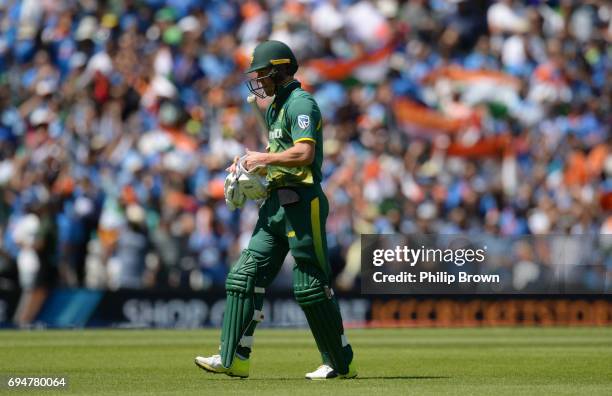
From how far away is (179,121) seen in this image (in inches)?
894

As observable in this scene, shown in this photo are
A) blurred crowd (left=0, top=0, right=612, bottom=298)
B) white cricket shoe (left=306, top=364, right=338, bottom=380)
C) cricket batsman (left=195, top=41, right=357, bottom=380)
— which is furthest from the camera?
blurred crowd (left=0, top=0, right=612, bottom=298)

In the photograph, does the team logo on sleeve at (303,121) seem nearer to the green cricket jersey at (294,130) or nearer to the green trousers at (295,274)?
the green cricket jersey at (294,130)

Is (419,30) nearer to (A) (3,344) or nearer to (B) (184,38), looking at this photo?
(B) (184,38)

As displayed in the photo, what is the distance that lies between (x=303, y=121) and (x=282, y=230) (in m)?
0.81

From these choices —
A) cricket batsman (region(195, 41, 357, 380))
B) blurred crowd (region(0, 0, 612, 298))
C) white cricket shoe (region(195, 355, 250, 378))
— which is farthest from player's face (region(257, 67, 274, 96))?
blurred crowd (region(0, 0, 612, 298))

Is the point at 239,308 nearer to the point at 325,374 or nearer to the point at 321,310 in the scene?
the point at 321,310

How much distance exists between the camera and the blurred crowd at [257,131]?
19469 millimetres

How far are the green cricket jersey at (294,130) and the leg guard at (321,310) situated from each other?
651mm

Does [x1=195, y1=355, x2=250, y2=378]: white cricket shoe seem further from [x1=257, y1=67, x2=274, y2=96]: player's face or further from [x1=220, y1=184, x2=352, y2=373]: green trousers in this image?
[x1=257, y1=67, x2=274, y2=96]: player's face

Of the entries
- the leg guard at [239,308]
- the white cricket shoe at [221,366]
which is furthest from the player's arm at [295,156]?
the white cricket shoe at [221,366]

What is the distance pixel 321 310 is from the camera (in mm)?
9680

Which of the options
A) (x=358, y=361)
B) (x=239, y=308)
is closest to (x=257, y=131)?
(x=358, y=361)

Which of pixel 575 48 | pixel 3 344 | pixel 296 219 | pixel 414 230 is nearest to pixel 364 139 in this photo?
pixel 414 230

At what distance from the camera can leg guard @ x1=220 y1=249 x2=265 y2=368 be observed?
966 cm
